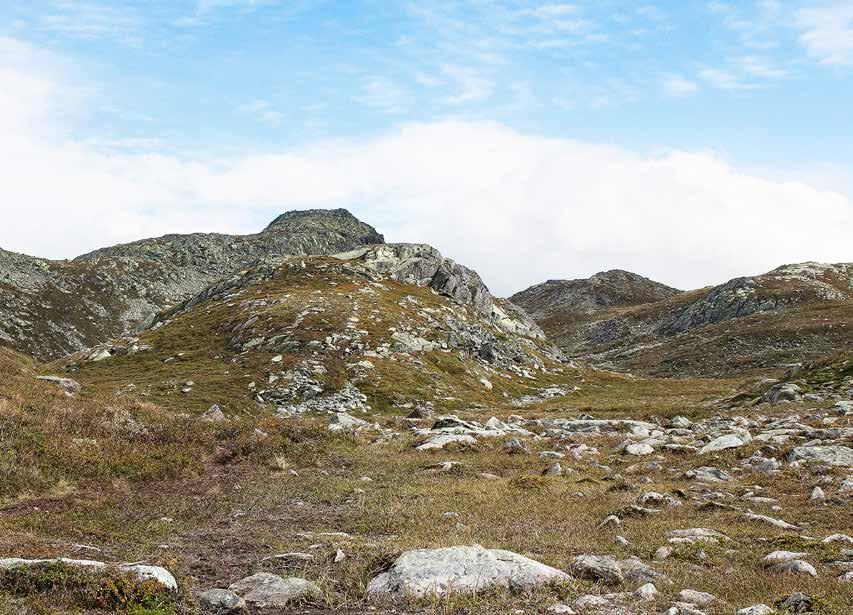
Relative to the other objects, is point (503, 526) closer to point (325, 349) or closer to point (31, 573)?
point (31, 573)

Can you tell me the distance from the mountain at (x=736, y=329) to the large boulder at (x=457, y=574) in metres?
92.2

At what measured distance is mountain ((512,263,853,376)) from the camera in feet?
319

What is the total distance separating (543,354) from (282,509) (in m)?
70.8

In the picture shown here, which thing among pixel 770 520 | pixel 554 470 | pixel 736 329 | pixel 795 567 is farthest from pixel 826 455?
pixel 736 329

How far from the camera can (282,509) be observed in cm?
1669

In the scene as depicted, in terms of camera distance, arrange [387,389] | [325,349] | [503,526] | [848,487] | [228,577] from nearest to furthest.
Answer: [228,577] → [503,526] → [848,487] → [387,389] → [325,349]

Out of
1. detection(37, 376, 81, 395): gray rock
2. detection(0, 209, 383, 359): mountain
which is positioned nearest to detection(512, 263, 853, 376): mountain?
detection(0, 209, 383, 359): mountain

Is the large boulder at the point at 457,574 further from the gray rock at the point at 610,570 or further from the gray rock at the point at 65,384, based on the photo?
the gray rock at the point at 65,384

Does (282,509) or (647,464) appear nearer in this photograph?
(282,509)

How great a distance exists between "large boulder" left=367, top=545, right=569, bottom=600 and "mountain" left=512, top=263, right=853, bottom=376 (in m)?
92.2

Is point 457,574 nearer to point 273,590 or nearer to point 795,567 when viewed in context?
point 273,590

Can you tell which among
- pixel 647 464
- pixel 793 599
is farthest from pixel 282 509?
pixel 647 464

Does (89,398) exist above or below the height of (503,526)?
above

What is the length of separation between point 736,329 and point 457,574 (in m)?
120
